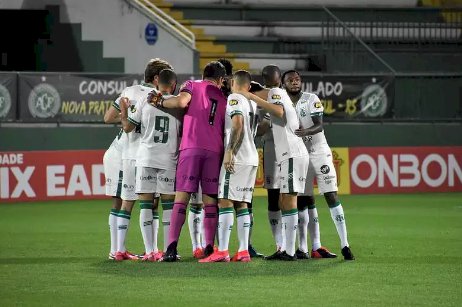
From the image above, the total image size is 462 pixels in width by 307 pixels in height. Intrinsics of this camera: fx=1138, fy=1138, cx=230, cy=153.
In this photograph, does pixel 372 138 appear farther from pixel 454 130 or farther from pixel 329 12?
pixel 329 12

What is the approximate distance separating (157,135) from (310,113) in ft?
5.97

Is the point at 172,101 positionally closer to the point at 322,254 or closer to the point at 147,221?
the point at 147,221

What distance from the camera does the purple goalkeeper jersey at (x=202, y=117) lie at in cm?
1255

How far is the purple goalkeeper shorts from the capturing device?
12.5 meters

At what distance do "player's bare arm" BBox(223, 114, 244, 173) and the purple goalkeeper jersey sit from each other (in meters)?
0.27

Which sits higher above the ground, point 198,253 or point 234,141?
point 234,141

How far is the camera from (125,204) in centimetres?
1304

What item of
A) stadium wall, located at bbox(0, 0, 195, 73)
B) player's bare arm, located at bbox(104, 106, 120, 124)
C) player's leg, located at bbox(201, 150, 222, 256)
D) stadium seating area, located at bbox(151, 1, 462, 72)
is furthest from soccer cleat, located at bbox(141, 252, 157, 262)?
stadium seating area, located at bbox(151, 1, 462, 72)

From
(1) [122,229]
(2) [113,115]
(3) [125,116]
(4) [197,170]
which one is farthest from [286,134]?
(1) [122,229]

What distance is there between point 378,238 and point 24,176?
8804 mm

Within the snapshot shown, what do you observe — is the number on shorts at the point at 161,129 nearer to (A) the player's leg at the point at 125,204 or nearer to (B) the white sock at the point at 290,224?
(A) the player's leg at the point at 125,204

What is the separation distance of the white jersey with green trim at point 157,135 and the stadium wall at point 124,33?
48.7ft

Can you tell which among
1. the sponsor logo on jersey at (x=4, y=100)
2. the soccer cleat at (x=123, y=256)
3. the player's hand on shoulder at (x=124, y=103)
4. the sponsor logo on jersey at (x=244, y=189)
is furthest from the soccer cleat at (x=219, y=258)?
the sponsor logo on jersey at (x=4, y=100)

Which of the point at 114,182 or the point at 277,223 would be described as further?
the point at 277,223
